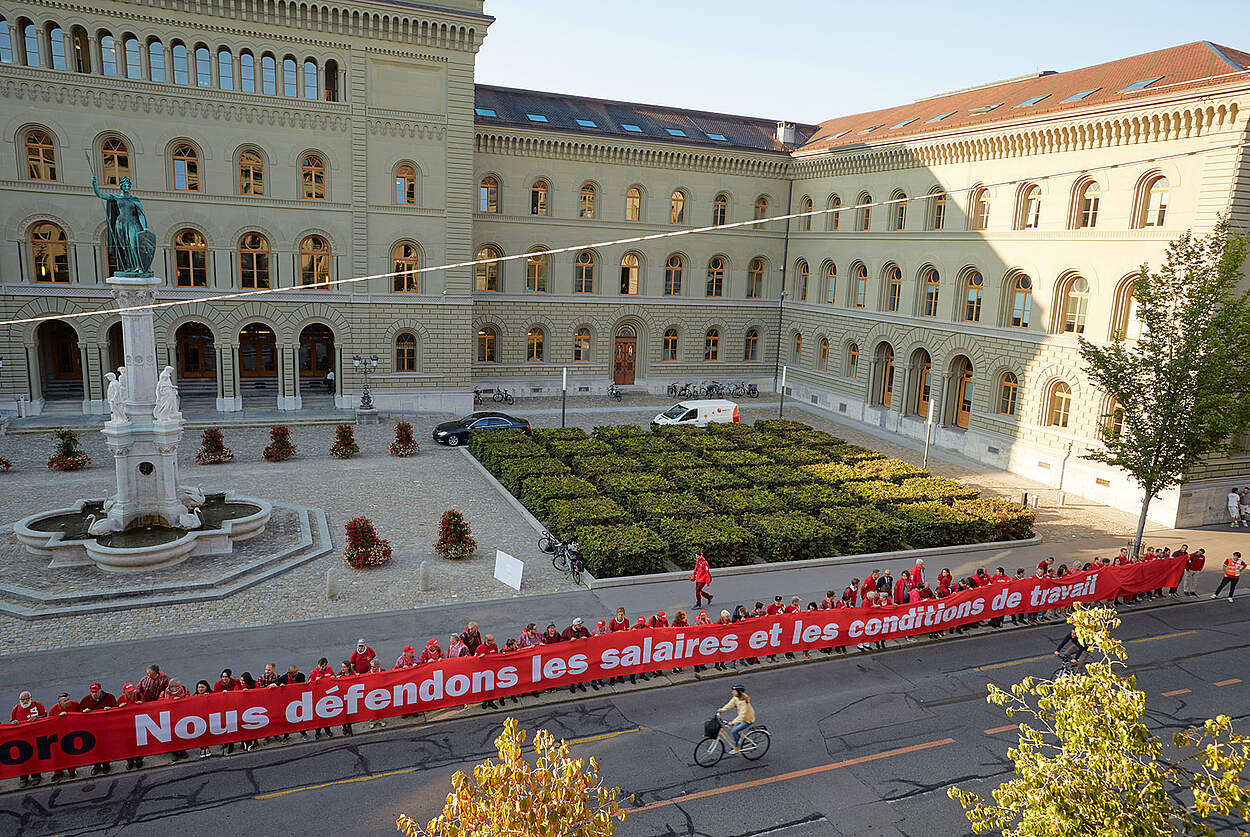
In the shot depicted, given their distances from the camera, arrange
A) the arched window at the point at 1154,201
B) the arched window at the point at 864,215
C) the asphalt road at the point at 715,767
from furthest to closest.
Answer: the arched window at the point at 864,215
the arched window at the point at 1154,201
the asphalt road at the point at 715,767

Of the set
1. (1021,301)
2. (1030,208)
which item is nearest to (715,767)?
(1021,301)

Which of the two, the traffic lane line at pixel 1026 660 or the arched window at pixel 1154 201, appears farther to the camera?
the arched window at pixel 1154 201

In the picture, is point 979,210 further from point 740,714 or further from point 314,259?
point 740,714

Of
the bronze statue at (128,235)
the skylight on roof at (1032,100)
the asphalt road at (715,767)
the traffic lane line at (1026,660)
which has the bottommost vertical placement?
the asphalt road at (715,767)

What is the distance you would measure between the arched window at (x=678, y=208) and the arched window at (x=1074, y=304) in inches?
905

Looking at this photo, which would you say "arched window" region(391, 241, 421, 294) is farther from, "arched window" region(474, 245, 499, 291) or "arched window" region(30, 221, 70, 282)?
"arched window" region(30, 221, 70, 282)

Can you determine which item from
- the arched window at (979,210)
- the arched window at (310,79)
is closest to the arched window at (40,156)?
the arched window at (310,79)

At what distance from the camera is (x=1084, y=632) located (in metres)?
7.52

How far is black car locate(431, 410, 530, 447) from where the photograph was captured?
36531 millimetres

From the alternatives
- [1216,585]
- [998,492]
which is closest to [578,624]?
[1216,585]

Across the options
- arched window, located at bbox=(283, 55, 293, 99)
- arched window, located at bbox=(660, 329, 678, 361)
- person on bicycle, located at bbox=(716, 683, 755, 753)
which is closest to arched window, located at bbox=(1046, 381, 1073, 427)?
arched window, located at bbox=(660, 329, 678, 361)

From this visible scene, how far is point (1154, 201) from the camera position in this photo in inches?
1171

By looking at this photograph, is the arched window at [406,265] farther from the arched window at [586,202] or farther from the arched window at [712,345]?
the arched window at [712,345]

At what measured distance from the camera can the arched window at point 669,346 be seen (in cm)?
5153
